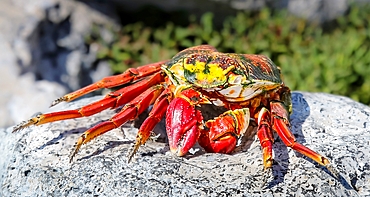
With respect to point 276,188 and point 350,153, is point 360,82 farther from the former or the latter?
point 276,188

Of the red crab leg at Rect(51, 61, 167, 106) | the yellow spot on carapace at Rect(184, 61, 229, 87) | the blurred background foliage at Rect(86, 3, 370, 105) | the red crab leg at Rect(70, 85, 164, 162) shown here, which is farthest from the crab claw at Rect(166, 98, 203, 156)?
the blurred background foliage at Rect(86, 3, 370, 105)

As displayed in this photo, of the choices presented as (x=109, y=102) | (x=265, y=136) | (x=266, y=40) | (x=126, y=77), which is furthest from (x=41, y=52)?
(x=265, y=136)

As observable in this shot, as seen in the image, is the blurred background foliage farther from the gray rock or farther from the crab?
the crab

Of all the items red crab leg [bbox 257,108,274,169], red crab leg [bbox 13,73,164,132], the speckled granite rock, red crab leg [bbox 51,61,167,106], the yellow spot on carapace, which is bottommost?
the speckled granite rock

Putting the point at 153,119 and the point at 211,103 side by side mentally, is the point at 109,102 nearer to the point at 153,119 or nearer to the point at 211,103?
the point at 153,119

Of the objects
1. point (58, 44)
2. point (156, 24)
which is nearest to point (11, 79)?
point (58, 44)

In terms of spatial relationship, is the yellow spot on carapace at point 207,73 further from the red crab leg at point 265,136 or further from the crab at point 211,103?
the red crab leg at point 265,136

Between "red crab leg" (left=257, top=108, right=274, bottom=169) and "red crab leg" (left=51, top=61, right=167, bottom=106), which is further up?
"red crab leg" (left=51, top=61, right=167, bottom=106)
